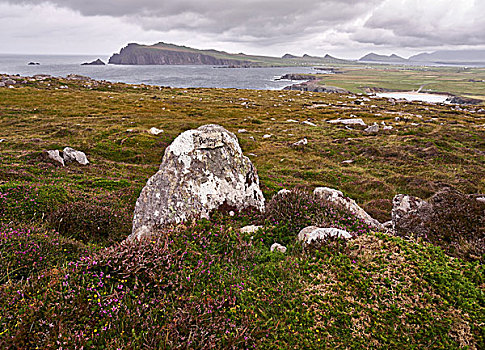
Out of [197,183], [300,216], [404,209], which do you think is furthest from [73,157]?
[404,209]

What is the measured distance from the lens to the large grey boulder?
31.9ft

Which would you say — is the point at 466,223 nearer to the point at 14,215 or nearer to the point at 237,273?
the point at 237,273

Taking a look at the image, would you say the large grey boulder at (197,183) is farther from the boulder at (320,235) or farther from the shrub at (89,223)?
the boulder at (320,235)

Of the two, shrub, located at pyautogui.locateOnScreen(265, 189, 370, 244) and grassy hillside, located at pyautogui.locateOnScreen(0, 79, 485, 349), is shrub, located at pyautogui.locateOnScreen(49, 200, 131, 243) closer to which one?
grassy hillside, located at pyautogui.locateOnScreen(0, 79, 485, 349)

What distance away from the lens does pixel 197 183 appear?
10469mm

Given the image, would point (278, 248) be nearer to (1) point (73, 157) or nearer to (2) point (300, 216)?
(2) point (300, 216)

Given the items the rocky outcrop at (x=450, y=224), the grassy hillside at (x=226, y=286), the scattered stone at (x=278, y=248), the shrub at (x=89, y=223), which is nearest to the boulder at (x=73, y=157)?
the grassy hillside at (x=226, y=286)

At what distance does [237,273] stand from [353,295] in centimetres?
253

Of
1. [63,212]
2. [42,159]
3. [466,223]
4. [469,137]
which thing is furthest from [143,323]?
[469,137]

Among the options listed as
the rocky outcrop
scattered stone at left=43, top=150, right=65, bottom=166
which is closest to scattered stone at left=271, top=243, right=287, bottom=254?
the rocky outcrop

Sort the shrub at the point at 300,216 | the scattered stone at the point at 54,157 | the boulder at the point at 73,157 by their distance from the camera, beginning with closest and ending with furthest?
the shrub at the point at 300,216 < the scattered stone at the point at 54,157 < the boulder at the point at 73,157

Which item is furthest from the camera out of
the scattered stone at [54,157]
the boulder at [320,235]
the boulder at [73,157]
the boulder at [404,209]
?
the boulder at [73,157]

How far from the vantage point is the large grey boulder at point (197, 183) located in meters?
9.71

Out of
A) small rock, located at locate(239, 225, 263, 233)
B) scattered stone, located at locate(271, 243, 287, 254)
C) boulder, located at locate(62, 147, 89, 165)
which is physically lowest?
boulder, located at locate(62, 147, 89, 165)
